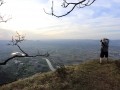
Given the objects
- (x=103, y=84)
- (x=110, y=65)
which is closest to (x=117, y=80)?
(x=103, y=84)

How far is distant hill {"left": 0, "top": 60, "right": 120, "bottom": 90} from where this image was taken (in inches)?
347

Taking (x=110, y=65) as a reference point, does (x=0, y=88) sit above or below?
below

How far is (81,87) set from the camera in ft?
28.5

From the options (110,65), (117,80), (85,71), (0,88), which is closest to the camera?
(117,80)

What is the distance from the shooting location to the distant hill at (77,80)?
880 cm

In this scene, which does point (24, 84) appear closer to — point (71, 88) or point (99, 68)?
point (71, 88)

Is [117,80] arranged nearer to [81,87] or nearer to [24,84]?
[81,87]

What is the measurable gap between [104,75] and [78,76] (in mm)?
1521

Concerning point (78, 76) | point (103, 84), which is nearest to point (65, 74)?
point (78, 76)

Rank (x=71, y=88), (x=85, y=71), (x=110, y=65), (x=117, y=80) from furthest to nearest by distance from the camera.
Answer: (x=110, y=65), (x=85, y=71), (x=117, y=80), (x=71, y=88)

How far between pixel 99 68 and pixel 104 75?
1.26 m

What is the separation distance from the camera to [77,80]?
31.1 feet

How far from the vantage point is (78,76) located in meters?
9.98

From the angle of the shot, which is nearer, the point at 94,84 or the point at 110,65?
the point at 94,84
